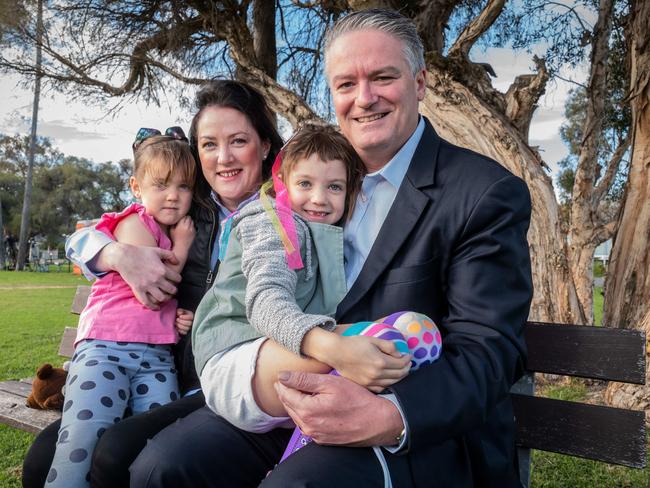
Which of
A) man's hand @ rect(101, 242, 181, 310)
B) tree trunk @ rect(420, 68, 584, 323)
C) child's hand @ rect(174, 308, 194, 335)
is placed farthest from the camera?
tree trunk @ rect(420, 68, 584, 323)

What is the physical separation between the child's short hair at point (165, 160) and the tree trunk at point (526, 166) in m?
3.55

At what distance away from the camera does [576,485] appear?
3.96m

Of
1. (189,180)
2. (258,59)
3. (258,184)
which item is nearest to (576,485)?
(258,184)

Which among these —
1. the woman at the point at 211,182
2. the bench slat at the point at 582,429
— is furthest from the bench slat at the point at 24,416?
the bench slat at the point at 582,429

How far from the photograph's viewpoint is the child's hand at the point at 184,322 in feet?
9.09

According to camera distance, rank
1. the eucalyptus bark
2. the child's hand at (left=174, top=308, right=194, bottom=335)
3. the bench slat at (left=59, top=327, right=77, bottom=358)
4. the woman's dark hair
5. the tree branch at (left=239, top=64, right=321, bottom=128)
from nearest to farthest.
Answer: the child's hand at (left=174, top=308, right=194, bottom=335) → the woman's dark hair → the bench slat at (left=59, top=327, right=77, bottom=358) → the tree branch at (left=239, top=64, right=321, bottom=128) → the eucalyptus bark

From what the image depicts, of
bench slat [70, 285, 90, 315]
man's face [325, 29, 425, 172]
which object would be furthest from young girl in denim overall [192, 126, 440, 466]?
bench slat [70, 285, 90, 315]

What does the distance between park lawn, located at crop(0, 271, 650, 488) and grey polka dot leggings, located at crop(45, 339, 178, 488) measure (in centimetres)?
189

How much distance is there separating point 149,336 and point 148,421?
0.49m

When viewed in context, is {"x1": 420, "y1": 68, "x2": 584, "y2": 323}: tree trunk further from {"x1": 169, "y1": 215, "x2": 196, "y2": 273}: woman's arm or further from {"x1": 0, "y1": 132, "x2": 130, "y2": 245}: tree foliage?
{"x1": 0, "y1": 132, "x2": 130, "y2": 245}: tree foliage

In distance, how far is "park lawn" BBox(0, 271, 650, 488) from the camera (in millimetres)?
4035

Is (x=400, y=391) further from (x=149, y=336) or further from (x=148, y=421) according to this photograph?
(x=149, y=336)

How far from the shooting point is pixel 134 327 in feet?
8.90

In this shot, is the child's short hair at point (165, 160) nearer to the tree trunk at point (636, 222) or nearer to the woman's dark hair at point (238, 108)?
the woman's dark hair at point (238, 108)
